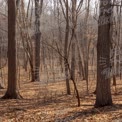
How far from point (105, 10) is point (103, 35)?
64 cm

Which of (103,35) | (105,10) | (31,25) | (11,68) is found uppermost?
(31,25)

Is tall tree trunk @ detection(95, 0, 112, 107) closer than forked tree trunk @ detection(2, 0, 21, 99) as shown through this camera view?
Yes

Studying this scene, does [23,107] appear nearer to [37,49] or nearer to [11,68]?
[11,68]

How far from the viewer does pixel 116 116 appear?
706cm

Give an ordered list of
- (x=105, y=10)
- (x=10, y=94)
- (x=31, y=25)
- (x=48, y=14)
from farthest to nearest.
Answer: (x=48, y=14), (x=31, y=25), (x=10, y=94), (x=105, y=10)

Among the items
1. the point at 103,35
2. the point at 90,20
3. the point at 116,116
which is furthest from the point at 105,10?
the point at 90,20

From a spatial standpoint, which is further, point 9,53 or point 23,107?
point 9,53

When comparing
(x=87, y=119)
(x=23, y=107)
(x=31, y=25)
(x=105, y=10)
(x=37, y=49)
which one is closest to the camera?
(x=87, y=119)

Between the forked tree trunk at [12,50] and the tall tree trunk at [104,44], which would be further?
the forked tree trunk at [12,50]

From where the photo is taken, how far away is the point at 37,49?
2189cm

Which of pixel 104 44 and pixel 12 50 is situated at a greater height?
pixel 12 50

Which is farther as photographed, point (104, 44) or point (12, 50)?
point (12, 50)

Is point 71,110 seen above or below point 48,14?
below

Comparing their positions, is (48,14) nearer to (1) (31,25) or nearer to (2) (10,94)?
(1) (31,25)
